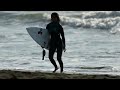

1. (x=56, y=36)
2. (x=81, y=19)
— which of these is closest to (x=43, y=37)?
(x=56, y=36)

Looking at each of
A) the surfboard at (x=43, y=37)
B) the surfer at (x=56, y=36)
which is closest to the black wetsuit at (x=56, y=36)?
the surfer at (x=56, y=36)

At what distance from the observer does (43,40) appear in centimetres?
874

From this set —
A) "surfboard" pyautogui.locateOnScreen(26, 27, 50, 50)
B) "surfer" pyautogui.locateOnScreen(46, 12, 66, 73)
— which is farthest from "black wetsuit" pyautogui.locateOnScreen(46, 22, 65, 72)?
"surfboard" pyautogui.locateOnScreen(26, 27, 50, 50)

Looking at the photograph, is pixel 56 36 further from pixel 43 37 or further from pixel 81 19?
pixel 81 19

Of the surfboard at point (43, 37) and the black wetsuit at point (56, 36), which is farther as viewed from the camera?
Result: the surfboard at point (43, 37)

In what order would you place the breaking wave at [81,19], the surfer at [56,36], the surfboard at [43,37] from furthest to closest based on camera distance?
1. the breaking wave at [81,19]
2. the surfboard at [43,37]
3. the surfer at [56,36]

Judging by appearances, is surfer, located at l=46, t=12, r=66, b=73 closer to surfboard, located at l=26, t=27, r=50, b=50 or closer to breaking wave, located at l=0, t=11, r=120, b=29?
surfboard, located at l=26, t=27, r=50, b=50

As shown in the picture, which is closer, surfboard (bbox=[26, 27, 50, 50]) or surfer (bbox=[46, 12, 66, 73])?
surfer (bbox=[46, 12, 66, 73])

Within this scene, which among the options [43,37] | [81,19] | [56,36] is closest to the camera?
[56,36]

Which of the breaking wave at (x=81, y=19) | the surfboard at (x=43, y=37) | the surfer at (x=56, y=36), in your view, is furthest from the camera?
the breaking wave at (x=81, y=19)

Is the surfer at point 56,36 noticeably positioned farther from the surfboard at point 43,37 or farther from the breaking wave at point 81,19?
the breaking wave at point 81,19
